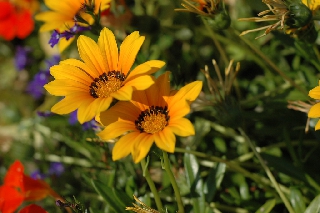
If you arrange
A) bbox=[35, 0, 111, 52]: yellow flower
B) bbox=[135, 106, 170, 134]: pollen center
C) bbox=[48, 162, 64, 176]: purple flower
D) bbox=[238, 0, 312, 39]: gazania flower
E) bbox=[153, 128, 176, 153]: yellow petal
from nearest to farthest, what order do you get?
1. bbox=[153, 128, 176, 153]: yellow petal
2. bbox=[135, 106, 170, 134]: pollen center
3. bbox=[238, 0, 312, 39]: gazania flower
4. bbox=[35, 0, 111, 52]: yellow flower
5. bbox=[48, 162, 64, 176]: purple flower

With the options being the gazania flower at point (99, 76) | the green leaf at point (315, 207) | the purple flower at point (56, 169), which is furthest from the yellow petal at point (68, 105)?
the purple flower at point (56, 169)

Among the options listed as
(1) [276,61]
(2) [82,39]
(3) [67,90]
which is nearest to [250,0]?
(1) [276,61]

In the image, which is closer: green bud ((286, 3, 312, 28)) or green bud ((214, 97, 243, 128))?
green bud ((286, 3, 312, 28))

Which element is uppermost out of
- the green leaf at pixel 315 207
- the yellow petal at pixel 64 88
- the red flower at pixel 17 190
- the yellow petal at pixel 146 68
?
the yellow petal at pixel 146 68

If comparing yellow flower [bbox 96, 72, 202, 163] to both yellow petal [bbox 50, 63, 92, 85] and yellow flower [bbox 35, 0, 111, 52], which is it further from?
yellow flower [bbox 35, 0, 111, 52]

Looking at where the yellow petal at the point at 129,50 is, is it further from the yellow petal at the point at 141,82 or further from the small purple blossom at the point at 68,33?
the small purple blossom at the point at 68,33

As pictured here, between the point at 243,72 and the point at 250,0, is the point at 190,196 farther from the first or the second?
the point at 250,0

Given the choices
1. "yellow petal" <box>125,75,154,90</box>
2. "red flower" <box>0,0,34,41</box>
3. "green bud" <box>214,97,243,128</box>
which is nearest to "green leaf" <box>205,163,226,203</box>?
"green bud" <box>214,97,243,128</box>
